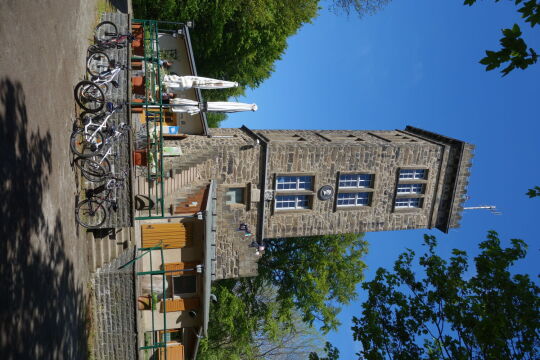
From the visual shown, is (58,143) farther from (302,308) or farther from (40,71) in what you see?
(302,308)

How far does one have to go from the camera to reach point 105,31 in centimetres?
1504

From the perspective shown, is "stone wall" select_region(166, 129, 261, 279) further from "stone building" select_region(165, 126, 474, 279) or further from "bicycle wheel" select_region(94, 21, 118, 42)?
"bicycle wheel" select_region(94, 21, 118, 42)

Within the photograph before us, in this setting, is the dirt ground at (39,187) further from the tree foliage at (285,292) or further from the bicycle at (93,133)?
the tree foliage at (285,292)

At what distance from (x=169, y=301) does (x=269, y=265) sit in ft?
36.2

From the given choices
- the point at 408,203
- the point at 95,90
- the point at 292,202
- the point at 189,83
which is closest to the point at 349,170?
the point at 292,202

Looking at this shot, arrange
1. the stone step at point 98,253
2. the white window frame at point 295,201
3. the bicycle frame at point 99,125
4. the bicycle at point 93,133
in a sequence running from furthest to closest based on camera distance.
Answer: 1. the white window frame at point 295,201
2. the stone step at point 98,253
3. the bicycle frame at point 99,125
4. the bicycle at point 93,133

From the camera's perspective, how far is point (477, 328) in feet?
31.8

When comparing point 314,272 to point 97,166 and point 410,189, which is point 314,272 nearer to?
point 410,189

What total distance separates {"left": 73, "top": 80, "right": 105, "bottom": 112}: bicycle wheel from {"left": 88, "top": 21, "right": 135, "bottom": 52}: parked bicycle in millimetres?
2254

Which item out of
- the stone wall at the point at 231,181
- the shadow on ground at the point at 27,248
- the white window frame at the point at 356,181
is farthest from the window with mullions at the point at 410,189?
the shadow on ground at the point at 27,248

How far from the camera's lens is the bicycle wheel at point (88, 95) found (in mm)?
11798

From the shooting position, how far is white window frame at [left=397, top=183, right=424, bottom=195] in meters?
19.4

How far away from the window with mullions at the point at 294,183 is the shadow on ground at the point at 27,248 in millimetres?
9261

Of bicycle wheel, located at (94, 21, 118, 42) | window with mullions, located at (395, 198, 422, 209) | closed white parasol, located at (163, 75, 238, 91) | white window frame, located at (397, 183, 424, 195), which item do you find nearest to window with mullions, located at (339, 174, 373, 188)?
white window frame, located at (397, 183, 424, 195)
